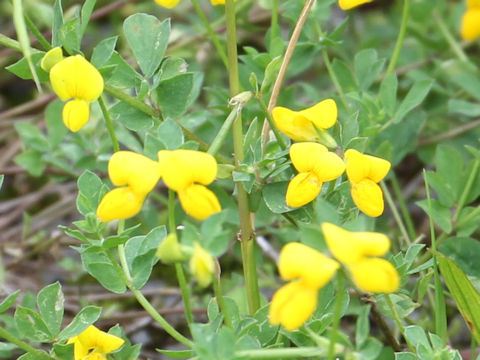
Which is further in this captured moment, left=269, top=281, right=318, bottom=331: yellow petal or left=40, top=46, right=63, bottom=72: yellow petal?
left=40, top=46, right=63, bottom=72: yellow petal

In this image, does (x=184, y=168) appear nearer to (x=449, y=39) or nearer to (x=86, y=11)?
(x=86, y=11)

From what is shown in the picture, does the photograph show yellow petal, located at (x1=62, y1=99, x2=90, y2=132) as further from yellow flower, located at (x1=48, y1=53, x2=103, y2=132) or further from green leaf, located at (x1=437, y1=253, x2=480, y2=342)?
green leaf, located at (x1=437, y1=253, x2=480, y2=342)

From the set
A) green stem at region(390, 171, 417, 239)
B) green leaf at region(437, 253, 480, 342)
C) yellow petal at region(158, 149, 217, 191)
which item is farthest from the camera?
green stem at region(390, 171, 417, 239)

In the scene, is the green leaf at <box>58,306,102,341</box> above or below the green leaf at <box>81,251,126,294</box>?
below

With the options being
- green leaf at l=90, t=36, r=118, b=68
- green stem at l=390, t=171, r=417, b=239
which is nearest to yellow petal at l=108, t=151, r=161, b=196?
green leaf at l=90, t=36, r=118, b=68

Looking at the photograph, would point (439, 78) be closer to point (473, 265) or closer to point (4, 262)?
point (473, 265)

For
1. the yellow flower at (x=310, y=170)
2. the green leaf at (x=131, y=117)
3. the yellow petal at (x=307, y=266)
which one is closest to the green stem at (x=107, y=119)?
the green leaf at (x=131, y=117)
